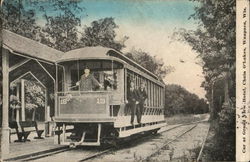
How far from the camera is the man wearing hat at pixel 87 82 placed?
656 cm

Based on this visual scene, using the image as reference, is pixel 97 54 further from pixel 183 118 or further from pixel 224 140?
pixel 224 140

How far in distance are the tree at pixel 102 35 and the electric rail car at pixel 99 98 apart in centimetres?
9

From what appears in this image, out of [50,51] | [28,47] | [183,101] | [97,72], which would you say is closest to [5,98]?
[28,47]

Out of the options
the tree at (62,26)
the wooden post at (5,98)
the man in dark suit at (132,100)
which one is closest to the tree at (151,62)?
the man in dark suit at (132,100)

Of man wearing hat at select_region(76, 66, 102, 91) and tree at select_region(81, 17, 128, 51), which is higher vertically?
tree at select_region(81, 17, 128, 51)

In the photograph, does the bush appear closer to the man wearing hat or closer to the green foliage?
the green foliage

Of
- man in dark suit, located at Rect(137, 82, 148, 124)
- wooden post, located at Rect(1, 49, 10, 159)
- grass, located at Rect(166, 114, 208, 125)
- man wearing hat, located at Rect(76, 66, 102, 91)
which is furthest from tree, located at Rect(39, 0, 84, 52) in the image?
grass, located at Rect(166, 114, 208, 125)

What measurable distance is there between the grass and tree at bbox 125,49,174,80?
58cm

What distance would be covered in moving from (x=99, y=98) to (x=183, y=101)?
3.69ft

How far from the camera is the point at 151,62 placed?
6.32 metres

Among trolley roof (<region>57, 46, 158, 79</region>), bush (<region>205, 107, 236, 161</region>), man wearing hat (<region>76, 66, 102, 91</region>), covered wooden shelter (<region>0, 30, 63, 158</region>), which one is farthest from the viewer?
man wearing hat (<region>76, 66, 102, 91</region>)

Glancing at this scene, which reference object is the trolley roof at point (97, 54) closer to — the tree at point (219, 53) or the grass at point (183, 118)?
the grass at point (183, 118)

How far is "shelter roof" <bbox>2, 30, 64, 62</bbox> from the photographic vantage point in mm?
6098

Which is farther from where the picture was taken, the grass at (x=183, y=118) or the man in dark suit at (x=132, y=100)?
the man in dark suit at (x=132, y=100)
